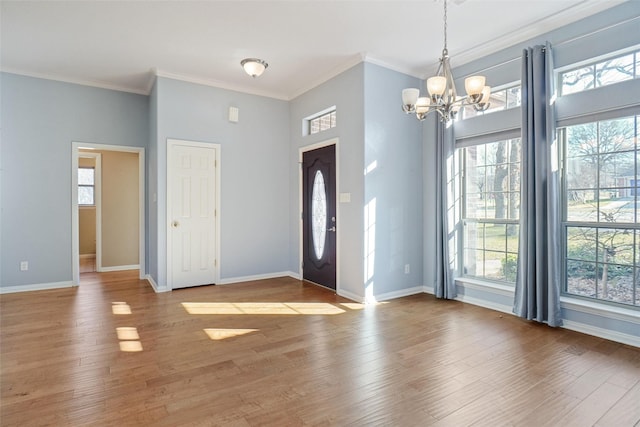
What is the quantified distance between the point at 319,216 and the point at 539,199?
9.56ft

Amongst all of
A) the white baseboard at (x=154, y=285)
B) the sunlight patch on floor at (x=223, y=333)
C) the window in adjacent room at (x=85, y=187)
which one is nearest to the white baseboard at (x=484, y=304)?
the sunlight patch on floor at (x=223, y=333)

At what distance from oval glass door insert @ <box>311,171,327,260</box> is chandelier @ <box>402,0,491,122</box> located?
7.99ft

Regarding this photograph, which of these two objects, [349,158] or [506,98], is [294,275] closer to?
[349,158]

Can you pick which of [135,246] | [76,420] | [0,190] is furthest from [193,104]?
[76,420]

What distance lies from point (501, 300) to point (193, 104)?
4.94m

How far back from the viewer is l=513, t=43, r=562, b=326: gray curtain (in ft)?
11.2

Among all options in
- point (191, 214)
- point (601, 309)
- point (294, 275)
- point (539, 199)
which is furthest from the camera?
point (294, 275)

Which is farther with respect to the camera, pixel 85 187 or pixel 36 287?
pixel 85 187

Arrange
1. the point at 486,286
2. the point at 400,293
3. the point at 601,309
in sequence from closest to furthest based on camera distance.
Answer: the point at 601,309 < the point at 486,286 < the point at 400,293

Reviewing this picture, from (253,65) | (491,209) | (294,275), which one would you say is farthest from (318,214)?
(491,209)

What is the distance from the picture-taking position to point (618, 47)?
308 centimetres

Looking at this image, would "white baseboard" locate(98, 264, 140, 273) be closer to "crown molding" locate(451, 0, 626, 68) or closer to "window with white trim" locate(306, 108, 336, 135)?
"window with white trim" locate(306, 108, 336, 135)

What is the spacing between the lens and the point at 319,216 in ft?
17.6

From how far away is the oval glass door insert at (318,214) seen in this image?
17.2 ft
